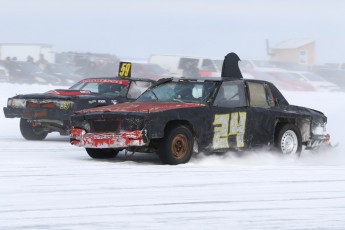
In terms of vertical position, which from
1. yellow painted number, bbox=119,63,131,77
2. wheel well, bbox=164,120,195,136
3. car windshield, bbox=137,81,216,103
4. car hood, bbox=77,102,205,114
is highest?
yellow painted number, bbox=119,63,131,77

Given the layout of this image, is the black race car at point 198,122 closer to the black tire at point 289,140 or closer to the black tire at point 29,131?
the black tire at point 289,140

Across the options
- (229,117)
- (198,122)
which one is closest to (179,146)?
(198,122)

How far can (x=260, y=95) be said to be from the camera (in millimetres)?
14086

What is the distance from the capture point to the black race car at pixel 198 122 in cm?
1238

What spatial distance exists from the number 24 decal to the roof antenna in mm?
1790

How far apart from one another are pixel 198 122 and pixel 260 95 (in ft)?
5.40

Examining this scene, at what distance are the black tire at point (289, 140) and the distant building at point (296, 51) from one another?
47824 millimetres

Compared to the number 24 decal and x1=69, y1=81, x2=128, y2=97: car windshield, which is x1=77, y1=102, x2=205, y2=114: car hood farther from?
x1=69, y1=81, x2=128, y2=97: car windshield

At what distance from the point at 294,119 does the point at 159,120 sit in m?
2.99

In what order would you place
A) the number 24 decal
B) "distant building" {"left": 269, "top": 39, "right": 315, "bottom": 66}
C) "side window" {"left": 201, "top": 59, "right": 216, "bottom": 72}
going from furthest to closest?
1. "distant building" {"left": 269, "top": 39, "right": 315, "bottom": 66}
2. "side window" {"left": 201, "top": 59, "right": 216, "bottom": 72}
3. the number 24 decal

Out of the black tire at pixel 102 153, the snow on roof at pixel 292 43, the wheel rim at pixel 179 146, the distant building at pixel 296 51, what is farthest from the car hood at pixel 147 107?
the snow on roof at pixel 292 43

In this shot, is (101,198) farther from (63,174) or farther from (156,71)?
(156,71)

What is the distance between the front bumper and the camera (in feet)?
40.1

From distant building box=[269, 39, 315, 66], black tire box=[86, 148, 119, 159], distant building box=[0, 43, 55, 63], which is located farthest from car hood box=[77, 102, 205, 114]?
distant building box=[269, 39, 315, 66]
